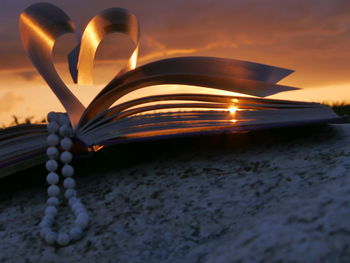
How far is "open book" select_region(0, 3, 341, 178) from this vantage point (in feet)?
6.57

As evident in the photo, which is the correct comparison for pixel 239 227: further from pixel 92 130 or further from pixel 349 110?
pixel 349 110

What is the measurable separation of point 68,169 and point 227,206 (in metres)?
0.79

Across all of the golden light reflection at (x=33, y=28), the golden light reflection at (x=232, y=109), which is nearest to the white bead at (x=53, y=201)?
the golden light reflection at (x=232, y=109)

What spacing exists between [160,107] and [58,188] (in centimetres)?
61

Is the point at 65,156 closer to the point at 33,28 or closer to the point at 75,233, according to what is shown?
the point at 75,233

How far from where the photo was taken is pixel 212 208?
5.04 feet

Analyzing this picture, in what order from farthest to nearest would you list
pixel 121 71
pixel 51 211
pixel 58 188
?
pixel 121 71
pixel 58 188
pixel 51 211

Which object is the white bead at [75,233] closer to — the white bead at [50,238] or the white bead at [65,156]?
the white bead at [50,238]

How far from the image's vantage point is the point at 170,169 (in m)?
1.95

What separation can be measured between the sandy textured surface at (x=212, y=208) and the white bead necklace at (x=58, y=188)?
41 mm

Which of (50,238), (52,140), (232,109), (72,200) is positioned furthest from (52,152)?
(232,109)

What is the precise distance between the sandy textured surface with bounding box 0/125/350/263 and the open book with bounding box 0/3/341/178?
0.47 feet

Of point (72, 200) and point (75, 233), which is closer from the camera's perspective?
point (75, 233)

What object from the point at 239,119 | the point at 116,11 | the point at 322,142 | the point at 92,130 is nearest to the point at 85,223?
the point at 92,130
